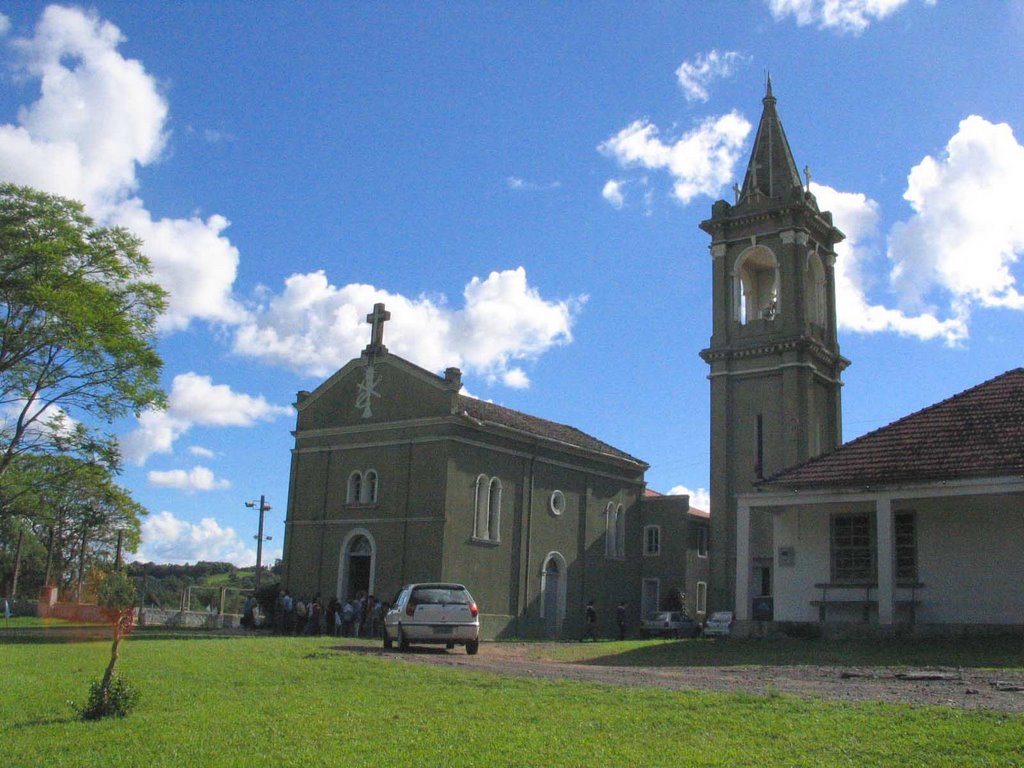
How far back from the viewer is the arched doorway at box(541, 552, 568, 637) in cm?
3672

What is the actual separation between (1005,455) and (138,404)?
2504cm

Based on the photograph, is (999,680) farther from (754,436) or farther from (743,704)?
(754,436)

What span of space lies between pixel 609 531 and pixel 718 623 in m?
8.90

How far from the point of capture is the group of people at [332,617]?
32.2 m

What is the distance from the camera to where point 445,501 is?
3288 centimetres

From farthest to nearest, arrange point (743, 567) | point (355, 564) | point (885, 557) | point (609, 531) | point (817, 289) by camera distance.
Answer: point (609, 531), point (817, 289), point (355, 564), point (743, 567), point (885, 557)

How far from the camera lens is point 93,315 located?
29.8 m

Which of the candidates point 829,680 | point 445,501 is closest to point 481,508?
point 445,501

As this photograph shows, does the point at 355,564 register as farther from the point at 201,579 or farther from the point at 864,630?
the point at 201,579

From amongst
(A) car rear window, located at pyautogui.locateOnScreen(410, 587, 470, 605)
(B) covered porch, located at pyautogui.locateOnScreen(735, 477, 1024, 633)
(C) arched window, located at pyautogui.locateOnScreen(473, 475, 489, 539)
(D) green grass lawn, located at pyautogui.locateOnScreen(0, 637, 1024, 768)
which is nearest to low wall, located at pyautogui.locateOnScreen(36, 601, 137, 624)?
(C) arched window, located at pyautogui.locateOnScreen(473, 475, 489, 539)

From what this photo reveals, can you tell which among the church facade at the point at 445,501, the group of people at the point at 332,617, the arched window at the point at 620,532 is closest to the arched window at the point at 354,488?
the church facade at the point at 445,501

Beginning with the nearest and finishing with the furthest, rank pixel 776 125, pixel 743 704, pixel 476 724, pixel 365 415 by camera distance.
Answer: pixel 476 724, pixel 743 704, pixel 365 415, pixel 776 125

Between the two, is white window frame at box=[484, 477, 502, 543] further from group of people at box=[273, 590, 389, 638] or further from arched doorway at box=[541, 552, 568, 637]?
group of people at box=[273, 590, 389, 638]

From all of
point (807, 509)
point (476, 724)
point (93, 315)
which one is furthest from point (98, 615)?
point (476, 724)
